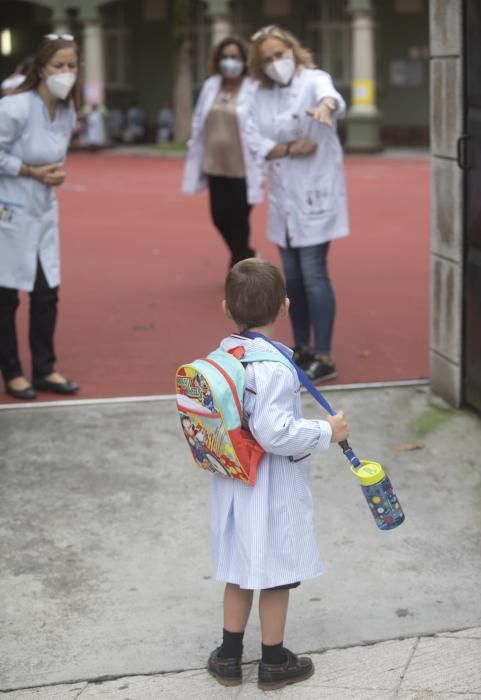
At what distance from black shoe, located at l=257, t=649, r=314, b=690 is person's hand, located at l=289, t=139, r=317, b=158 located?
11.7 feet

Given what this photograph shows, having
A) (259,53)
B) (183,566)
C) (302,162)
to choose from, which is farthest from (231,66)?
(183,566)

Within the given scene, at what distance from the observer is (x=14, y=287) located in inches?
257

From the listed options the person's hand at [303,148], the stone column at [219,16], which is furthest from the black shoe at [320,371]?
the stone column at [219,16]

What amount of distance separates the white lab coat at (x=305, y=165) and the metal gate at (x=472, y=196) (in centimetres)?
96

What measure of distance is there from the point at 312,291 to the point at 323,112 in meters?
1.00

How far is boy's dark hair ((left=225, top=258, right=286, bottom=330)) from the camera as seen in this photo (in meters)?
3.49

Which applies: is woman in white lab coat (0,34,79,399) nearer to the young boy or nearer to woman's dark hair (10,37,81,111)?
woman's dark hair (10,37,81,111)

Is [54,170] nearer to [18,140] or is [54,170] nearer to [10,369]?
[18,140]

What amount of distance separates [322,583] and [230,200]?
5.10m

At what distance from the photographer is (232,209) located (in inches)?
362

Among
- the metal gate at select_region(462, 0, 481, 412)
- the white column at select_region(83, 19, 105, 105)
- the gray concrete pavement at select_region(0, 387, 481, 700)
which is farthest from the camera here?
the white column at select_region(83, 19, 105, 105)

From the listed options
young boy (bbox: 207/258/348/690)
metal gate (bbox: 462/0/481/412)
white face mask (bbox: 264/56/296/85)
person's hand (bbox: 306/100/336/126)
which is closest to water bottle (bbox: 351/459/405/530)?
young boy (bbox: 207/258/348/690)

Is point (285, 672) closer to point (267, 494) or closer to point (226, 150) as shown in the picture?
point (267, 494)

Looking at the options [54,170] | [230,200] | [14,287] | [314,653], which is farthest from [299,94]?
[314,653]
